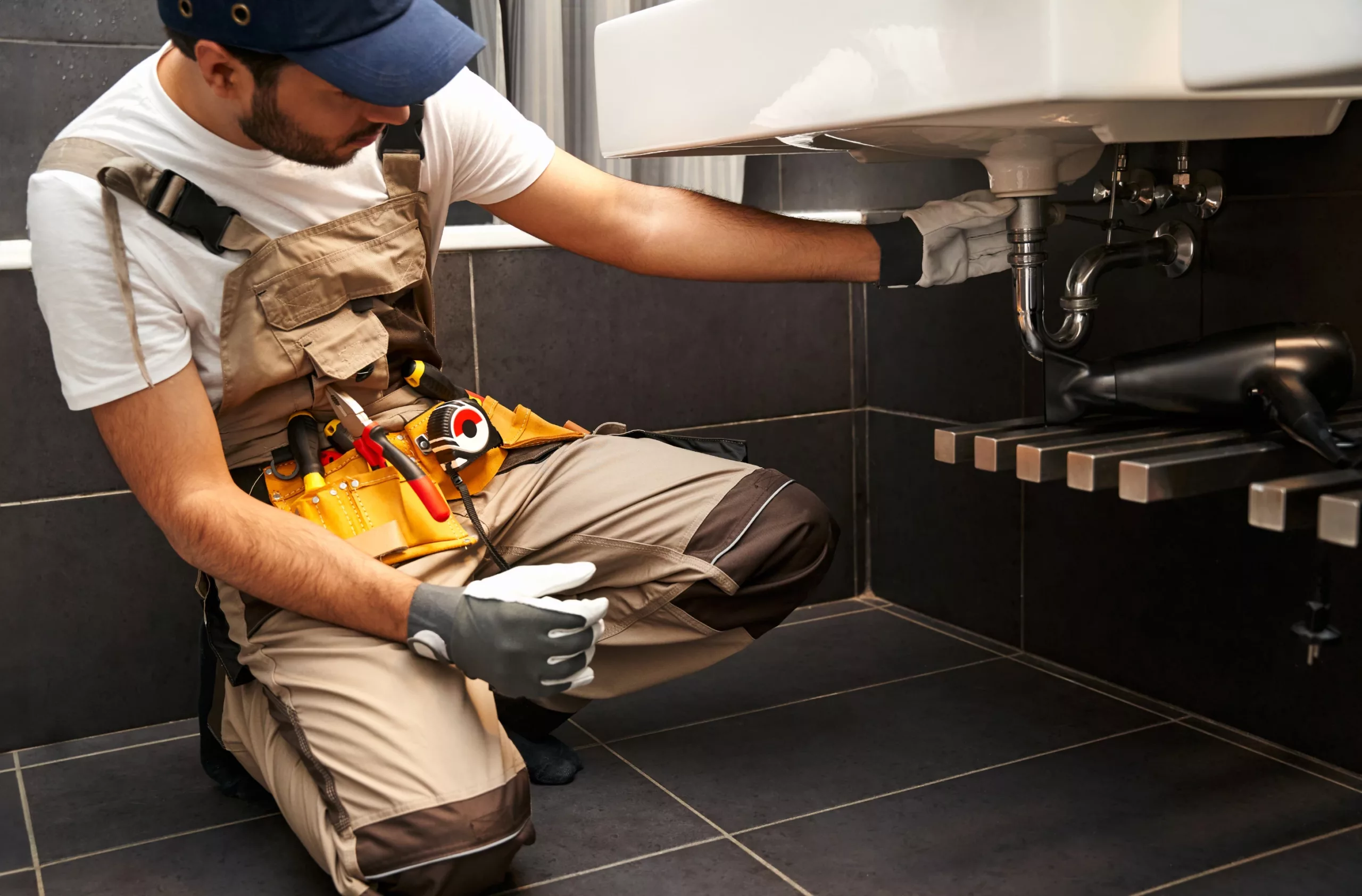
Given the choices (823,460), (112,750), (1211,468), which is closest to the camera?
(1211,468)

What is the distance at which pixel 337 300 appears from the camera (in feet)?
4.33

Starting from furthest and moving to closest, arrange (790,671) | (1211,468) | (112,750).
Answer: (790,671), (112,750), (1211,468)

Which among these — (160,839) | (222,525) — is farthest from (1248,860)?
(160,839)

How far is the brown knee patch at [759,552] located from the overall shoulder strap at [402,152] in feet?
1.63

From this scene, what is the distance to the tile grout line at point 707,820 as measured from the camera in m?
1.24

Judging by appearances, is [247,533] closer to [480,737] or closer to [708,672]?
[480,737]

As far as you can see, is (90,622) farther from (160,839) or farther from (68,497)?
(160,839)

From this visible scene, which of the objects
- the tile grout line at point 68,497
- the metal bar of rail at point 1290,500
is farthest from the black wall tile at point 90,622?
the metal bar of rail at point 1290,500

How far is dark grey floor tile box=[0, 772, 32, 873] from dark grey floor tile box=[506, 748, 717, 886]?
557mm

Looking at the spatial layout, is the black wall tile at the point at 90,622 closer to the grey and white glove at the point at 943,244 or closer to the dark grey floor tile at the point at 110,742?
the dark grey floor tile at the point at 110,742

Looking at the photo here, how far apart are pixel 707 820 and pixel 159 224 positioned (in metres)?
0.83

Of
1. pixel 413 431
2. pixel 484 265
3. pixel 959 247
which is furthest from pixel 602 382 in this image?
pixel 959 247

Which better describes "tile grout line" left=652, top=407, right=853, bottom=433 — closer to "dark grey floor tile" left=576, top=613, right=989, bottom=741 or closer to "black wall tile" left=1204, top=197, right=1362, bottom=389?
"dark grey floor tile" left=576, top=613, right=989, bottom=741

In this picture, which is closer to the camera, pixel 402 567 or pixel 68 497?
pixel 402 567
